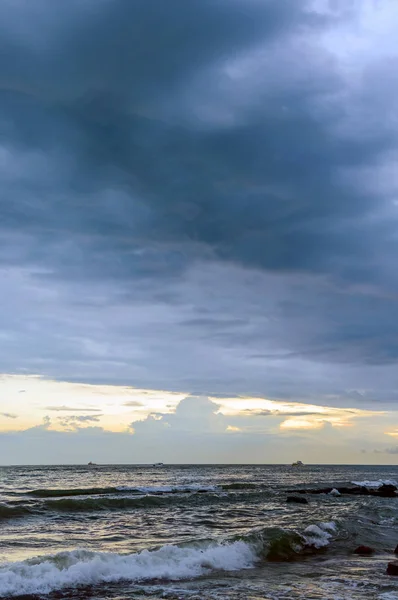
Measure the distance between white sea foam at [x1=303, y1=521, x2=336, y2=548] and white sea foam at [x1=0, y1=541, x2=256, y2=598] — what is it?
4.32 meters

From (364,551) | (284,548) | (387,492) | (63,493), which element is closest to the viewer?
(364,551)

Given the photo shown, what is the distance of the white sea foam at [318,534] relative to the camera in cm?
2117

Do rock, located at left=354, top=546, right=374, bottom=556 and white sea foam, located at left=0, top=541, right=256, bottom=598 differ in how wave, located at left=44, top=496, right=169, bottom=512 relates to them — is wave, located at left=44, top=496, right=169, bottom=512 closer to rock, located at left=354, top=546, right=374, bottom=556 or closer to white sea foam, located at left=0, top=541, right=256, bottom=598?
white sea foam, located at left=0, top=541, right=256, bottom=598

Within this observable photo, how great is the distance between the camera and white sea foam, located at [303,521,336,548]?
21.2m

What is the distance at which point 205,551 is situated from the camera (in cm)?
1750

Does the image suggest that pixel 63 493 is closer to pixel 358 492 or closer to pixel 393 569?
pixel 358 492

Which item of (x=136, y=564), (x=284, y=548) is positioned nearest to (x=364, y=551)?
(x=284, y=548)

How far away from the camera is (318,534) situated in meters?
22.4

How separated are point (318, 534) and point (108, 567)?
1121 cm

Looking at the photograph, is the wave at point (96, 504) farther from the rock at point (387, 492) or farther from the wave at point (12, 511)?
the rock at point (387, 492)

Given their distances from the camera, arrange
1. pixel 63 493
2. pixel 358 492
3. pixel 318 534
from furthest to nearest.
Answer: pixel 358 492 → pixel 63 493 → pixel 318 534

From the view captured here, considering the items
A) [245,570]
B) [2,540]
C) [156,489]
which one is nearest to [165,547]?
[245,570]

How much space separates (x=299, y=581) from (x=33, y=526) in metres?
16.6

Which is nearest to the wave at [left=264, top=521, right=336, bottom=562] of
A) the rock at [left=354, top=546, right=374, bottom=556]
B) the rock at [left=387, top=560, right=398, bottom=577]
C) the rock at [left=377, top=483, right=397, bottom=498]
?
the rock at [left=354, top=546, right=374, bottom=556]
